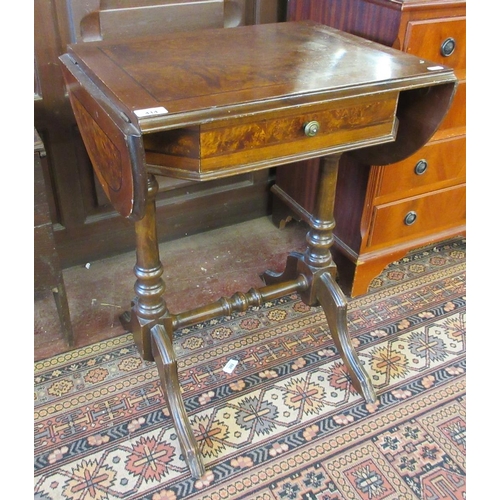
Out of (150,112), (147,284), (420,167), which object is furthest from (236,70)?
(420,167)

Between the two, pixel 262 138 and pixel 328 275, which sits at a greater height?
Answer: pixel 262 138

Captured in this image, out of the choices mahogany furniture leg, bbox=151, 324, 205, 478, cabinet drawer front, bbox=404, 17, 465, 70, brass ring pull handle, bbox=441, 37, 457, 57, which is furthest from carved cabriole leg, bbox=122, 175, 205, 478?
brass ring pull handle, bbox=441, 37, 457, 57

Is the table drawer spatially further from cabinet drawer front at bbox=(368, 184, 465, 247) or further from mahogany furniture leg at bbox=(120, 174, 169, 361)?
cabinet drawer front at bbox=(368, 184, 465, 247)

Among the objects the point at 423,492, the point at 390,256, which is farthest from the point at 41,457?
the point at 390,256

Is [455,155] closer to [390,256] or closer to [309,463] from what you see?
[390,256]

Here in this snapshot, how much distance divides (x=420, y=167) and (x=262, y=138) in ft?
2.86

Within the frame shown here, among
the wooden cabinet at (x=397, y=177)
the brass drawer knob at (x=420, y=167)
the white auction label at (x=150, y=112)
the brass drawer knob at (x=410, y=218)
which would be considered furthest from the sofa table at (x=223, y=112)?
the brass drawer knob at (x=410, y=218)

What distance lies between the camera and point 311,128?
121 centimetres

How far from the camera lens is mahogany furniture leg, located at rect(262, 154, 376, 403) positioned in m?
1.65

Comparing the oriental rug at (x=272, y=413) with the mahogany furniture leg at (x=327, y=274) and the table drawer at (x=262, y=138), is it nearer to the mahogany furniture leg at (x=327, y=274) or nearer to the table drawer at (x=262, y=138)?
the mahogany furniture leg at (x=327, y=274)

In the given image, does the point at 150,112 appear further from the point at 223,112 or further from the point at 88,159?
the point at 88,159

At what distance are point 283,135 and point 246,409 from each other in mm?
854

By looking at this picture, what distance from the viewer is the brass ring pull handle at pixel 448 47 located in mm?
1614

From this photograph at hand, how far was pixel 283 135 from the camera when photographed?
3.95 ft
